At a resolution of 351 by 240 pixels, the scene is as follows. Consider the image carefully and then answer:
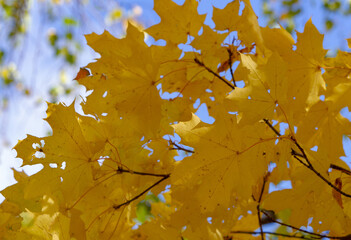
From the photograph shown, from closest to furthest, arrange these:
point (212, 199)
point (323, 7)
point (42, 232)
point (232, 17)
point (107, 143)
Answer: point (42, 232), point (212, 199), point (107, 143), point (232, 17), point (323, 7)

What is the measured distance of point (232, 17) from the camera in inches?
57.2

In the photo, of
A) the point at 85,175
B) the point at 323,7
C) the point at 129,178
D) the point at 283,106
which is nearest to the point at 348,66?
the point at 283,106

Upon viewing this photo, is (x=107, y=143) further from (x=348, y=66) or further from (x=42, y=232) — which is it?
(x=348, y=66)

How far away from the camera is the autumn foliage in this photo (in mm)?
1110

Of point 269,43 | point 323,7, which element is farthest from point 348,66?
point 323,7

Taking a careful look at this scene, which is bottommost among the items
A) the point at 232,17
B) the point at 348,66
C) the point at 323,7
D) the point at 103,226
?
the point at 103,226

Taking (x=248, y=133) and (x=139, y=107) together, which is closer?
(x=248, y=133)

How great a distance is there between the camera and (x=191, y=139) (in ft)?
3.70

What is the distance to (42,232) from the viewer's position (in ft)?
3.46

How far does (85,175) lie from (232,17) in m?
0.79

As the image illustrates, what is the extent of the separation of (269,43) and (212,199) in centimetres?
57

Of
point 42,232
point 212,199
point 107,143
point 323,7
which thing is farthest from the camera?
point 323,7

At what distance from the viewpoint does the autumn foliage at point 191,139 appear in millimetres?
1110

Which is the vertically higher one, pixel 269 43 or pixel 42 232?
pixel 269 43
